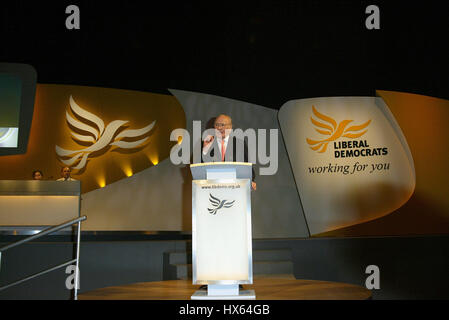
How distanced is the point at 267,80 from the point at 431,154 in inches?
110

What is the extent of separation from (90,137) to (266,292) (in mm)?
5318

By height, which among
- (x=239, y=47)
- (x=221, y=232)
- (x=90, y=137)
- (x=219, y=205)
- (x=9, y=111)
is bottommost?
(x=221, y=232)

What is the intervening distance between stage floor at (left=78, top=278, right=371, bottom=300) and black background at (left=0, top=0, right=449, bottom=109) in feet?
13.5

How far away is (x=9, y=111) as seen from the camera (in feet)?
23.4

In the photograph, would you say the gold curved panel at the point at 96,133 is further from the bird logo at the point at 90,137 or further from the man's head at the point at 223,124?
the man's head at the point at 223,124

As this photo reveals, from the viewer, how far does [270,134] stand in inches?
269

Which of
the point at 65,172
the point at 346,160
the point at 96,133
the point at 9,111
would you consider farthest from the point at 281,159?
the point at 9,111

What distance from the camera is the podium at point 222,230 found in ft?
8.03

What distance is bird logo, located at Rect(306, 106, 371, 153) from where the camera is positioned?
6.39m

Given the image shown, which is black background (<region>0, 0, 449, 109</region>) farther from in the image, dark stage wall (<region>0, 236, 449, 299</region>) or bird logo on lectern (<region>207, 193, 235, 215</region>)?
bird logo on lectern (<region>207, 193, 235, 215</region>)

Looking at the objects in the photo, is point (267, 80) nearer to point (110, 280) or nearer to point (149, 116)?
point (149, 116)

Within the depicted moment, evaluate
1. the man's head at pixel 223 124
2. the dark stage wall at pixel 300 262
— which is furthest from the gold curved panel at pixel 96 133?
the man's head at pixel 223 124

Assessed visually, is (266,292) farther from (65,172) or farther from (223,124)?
(65,172)

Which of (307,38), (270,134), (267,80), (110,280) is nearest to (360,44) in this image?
(307,38)
